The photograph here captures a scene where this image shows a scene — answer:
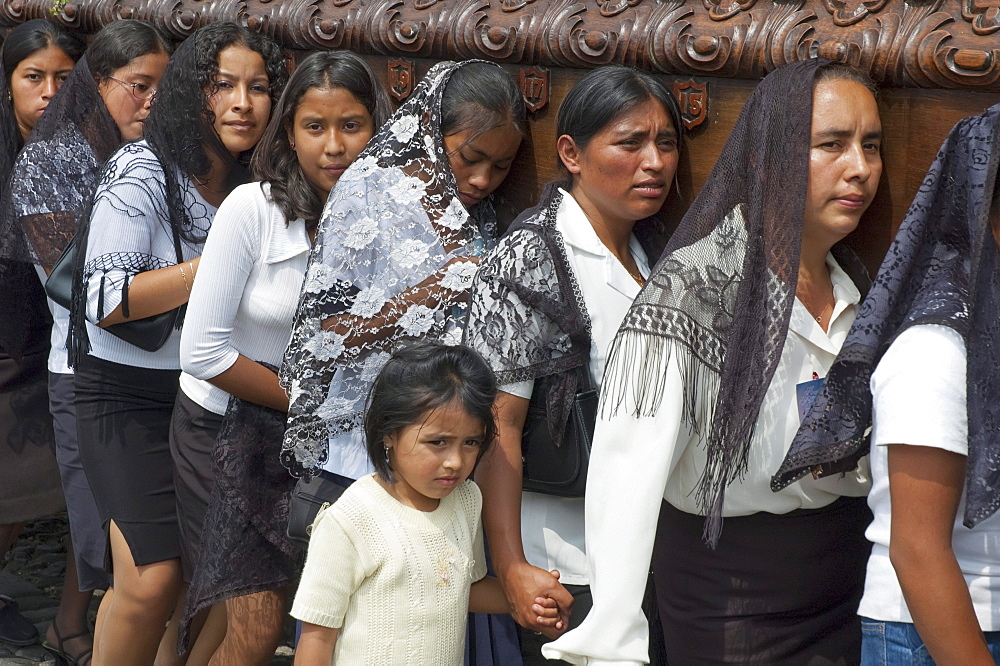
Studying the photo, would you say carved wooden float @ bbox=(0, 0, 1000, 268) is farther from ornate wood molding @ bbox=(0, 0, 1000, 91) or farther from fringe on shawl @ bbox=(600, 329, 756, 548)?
fringe on shawl @ bbox=(600, 329, 756, 548)

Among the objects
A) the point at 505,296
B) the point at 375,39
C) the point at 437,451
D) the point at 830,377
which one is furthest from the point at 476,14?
the point at 830,377

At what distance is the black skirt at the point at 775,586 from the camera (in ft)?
6.95

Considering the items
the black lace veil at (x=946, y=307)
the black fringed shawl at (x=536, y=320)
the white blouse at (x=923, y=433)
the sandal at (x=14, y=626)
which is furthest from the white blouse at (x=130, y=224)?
the white blouse at (x=923, y=433)

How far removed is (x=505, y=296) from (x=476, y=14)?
83cm

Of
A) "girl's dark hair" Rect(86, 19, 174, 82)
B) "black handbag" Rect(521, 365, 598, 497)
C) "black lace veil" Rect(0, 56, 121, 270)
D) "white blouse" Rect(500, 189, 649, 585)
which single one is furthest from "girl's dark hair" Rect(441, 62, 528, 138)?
"black lace veil" Rect(0, 56, 121, 270)

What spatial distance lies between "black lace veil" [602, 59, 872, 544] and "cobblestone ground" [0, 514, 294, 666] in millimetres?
2273

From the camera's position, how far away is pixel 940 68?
1966mm

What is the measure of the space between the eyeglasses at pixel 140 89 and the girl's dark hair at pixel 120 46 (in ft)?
0.14

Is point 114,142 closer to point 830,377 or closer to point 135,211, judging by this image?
point 135,211

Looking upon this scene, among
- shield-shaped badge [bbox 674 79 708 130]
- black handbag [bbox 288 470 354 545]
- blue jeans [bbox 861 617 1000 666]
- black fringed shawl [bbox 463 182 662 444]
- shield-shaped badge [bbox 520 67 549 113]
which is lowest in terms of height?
blue jeans [bbox 861 617 1000 666]

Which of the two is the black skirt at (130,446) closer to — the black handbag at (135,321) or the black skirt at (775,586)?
the black handbag at (135,321)

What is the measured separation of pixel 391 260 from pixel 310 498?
0.54 m

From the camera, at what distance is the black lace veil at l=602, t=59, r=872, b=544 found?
1.93 meters

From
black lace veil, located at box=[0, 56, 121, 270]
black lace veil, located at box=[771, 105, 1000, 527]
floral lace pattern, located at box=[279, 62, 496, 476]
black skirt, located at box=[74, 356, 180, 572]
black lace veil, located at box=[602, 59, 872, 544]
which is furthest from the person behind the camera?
black lace veil, located at box=[0, 56, 121, 270]
